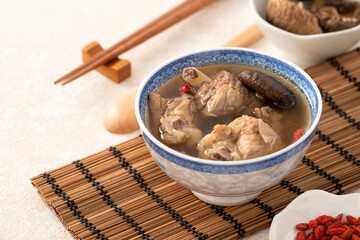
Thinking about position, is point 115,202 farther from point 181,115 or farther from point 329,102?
point 329,102

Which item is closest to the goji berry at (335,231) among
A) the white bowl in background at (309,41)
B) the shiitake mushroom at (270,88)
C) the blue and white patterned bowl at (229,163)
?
the blue and white patterned bowl at (229,163)

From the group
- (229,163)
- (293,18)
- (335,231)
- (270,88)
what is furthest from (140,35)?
(335,231)

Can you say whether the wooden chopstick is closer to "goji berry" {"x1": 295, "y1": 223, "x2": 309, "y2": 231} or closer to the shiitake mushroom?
the shiitake mushroom

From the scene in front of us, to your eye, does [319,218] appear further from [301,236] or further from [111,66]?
[111,66]

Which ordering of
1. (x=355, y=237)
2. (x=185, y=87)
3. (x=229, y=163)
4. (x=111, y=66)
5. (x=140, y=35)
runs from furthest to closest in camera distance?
(x=140, y=35)
(x=111, y=66)
(x=185, y=87)
(x=355, y=237)
(x=229, y=163)

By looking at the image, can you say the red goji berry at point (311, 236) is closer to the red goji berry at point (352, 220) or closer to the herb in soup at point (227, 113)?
the red goji berry at point (352, 220)

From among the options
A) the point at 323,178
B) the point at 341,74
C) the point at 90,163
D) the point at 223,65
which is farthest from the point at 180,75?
the point at 341,74
